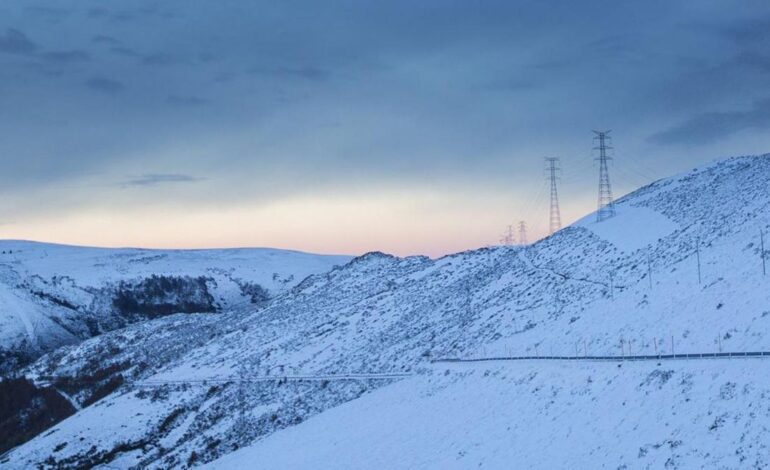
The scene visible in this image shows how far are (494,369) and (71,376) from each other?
188 ft

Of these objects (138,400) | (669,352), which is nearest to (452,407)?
(669,352)

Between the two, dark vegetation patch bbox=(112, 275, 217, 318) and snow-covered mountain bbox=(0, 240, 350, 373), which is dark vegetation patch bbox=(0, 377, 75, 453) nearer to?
snow-covered mountain bbox=(0, 240, 350, 373)

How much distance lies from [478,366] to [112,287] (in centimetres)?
9017

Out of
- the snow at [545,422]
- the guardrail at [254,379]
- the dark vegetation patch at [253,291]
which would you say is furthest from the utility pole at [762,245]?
the dark vegetation patch at [253,291]

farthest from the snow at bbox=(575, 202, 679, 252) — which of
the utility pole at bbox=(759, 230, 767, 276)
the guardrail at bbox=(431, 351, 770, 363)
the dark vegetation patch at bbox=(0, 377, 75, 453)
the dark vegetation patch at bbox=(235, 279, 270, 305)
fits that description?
the dark vegetation patch at bbox=(235, 279, 270, 305)

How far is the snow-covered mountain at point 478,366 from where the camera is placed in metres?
34.5

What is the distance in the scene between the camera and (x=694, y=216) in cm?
7544

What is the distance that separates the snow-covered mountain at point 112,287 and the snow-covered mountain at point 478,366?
17524 mm


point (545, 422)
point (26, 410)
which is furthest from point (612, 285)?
point (26, 410)

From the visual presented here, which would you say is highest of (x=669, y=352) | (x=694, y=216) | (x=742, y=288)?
(x=694, y=216)

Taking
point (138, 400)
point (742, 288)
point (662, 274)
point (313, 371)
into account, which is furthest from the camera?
point (138, 400)

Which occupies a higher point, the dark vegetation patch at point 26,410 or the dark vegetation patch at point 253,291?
the dark vegetation patch at point 253,291

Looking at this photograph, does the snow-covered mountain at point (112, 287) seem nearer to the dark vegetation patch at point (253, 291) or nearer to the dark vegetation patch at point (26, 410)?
the dark vegetation patch at point (253, 291)

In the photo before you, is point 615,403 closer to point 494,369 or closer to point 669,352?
point 669,352
